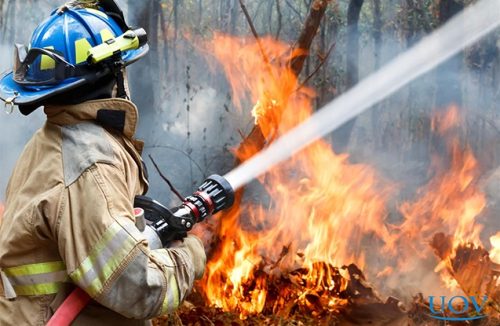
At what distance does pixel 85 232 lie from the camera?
2174 mm

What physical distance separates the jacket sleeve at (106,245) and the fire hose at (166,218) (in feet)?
0.45

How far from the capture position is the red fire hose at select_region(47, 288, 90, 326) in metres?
2.28

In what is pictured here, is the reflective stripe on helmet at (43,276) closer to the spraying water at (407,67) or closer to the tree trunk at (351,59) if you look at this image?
the spraying water at (407,67)

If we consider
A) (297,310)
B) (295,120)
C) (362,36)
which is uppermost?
(362,36)

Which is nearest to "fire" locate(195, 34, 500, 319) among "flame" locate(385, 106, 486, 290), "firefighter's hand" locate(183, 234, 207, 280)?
"flame" locate(385, 106, 486, 290)

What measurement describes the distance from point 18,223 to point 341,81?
7.01 meters

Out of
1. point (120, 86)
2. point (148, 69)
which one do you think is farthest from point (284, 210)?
point (120, 86)

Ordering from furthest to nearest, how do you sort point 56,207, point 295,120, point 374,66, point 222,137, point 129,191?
point 374,66 → point 222,137 → point 295,120 → point 129,191 → point 56,207

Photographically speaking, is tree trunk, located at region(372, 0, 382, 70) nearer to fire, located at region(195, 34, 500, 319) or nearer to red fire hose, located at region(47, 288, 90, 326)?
fire, located at region(195, 34, 500, 319)

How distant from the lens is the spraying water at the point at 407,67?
816cm

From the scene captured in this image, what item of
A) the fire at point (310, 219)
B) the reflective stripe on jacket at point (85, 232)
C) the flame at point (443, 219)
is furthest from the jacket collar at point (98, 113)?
the flame at point (443, 219)

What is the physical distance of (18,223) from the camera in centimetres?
227

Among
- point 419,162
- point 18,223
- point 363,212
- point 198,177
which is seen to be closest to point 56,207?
point 18,223

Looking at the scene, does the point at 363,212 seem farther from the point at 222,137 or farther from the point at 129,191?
the point at 129,191
